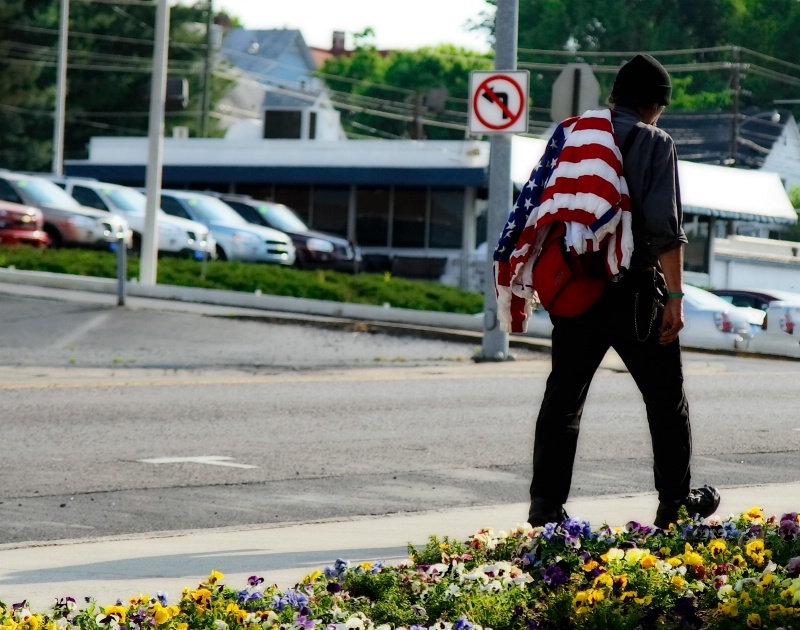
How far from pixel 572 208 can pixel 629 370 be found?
684 mm

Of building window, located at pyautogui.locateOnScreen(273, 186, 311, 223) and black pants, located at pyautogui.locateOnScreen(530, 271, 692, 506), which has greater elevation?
black pants, located at pyautogui.locateOnScreen(530, 271, 692, 506)

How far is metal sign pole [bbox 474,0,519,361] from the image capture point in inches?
670

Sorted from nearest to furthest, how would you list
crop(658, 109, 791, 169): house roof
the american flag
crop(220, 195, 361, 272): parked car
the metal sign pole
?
the american flag, the metal sign pole, crop(220, 195, 361, 272): parked car, crop(658, 109, 791, 169): house roof

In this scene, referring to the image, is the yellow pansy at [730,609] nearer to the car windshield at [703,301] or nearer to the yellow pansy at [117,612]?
the yellow pansy at [117,612]

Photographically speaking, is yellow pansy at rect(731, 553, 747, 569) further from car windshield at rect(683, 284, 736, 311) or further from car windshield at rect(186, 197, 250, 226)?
car windshield at rect(186, 197, 250, 226)

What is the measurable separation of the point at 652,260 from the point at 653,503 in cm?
212

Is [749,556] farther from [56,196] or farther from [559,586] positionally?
[56,196]

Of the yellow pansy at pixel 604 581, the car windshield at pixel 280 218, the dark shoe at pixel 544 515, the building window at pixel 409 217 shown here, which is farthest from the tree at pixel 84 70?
the yellow pansy at pixel 604 581

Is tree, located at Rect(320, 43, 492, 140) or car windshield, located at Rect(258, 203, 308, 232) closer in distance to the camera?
car windshield, located at Rect(258, 203, 308, 232)

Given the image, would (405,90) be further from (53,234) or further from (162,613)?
(162,613)

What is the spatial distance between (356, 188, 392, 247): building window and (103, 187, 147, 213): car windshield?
397 inches

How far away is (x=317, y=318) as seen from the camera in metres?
21.8

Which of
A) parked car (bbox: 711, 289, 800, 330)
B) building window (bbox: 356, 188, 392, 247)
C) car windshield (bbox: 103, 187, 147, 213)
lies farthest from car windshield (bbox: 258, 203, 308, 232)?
parked car (bbox: 711, 289, 800, 330)

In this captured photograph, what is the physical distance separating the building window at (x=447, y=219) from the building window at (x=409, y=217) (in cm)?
28
